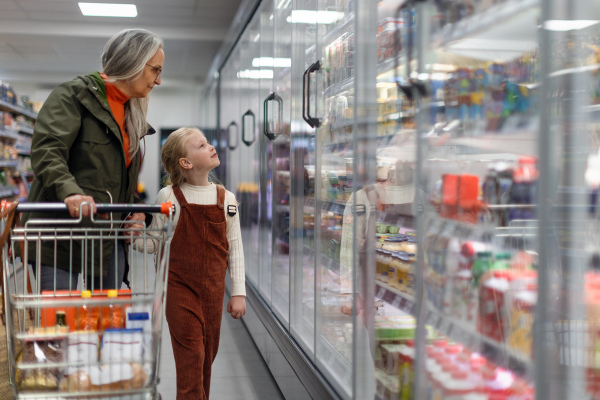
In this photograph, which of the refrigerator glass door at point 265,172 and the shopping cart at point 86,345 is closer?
the shopping cart at point 86,345

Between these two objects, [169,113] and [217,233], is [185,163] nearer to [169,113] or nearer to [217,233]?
[217,233]

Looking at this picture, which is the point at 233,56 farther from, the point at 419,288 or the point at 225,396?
the point at 419,288

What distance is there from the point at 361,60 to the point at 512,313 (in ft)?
3.65

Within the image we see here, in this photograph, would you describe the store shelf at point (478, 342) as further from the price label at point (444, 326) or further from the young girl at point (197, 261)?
the young girl at point (197, 261)

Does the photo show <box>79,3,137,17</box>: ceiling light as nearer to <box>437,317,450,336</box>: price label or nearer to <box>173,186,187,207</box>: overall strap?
<box>173,186,187,207</box>: overall strap

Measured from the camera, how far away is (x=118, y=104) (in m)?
2.23

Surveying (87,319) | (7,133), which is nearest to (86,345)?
(87,319)

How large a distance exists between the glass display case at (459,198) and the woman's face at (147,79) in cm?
71

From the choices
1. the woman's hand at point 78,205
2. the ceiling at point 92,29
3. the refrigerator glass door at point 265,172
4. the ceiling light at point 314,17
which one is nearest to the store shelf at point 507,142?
the woman's hand at point 78,205

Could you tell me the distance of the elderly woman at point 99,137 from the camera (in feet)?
6.77

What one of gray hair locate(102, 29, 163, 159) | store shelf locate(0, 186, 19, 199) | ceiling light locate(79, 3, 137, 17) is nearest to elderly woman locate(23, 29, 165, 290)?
gray hair locate(102, 29, 163, 159)

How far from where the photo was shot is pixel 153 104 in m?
15.9

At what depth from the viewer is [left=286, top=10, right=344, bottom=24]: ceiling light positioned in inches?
111

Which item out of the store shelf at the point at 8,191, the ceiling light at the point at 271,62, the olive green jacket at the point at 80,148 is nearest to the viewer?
the olive green jacket at the point at 80,148
